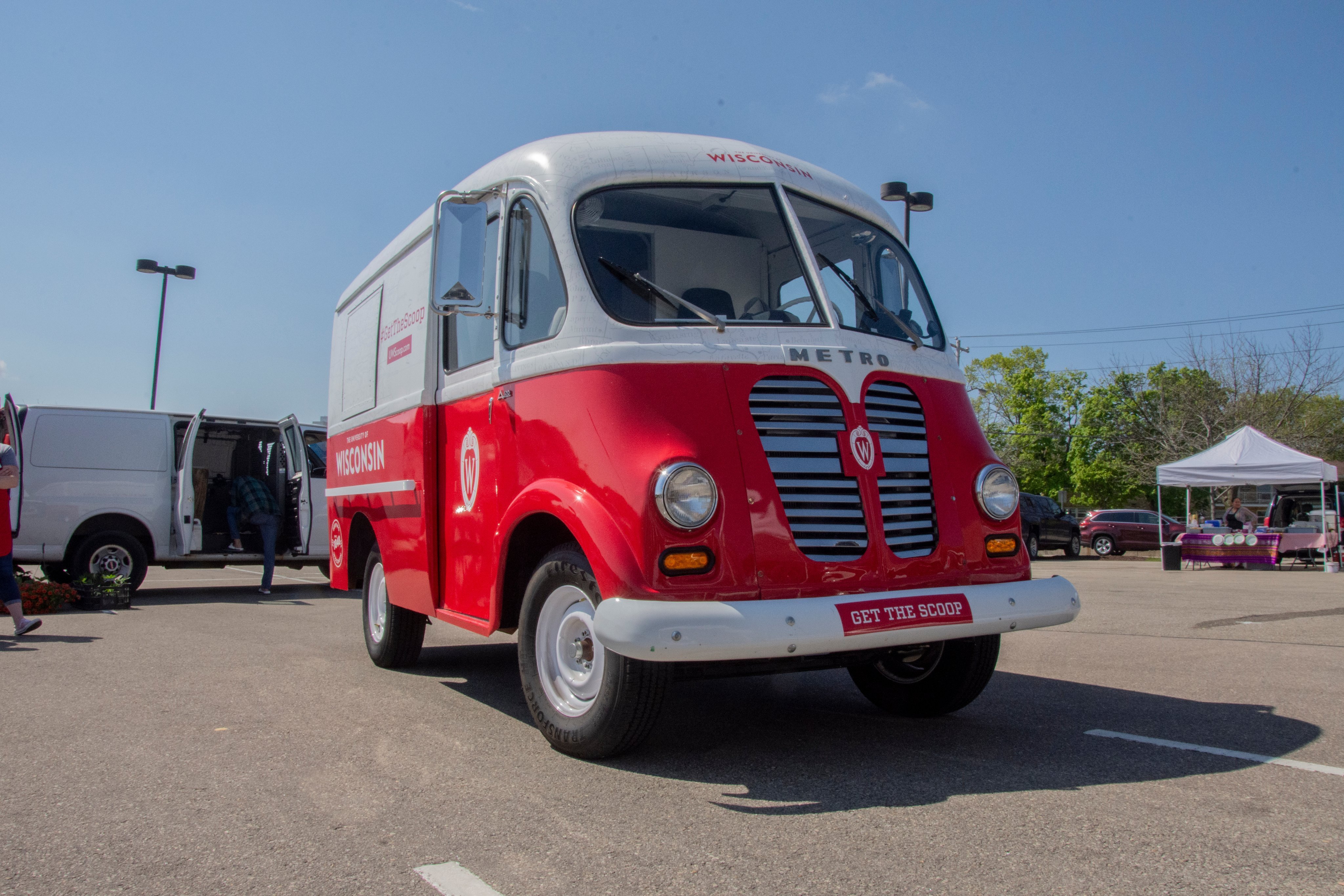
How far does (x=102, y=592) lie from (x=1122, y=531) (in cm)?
2610

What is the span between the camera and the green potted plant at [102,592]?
Answer: 11.0 metres

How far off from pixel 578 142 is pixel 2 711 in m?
4.23

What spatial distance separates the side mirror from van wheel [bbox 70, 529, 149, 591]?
8934 millimetres

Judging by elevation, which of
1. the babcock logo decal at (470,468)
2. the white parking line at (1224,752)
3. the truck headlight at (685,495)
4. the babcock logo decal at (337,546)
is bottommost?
the white parking line at (1224,752)

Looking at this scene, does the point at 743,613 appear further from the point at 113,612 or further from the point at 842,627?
the point at 113,612

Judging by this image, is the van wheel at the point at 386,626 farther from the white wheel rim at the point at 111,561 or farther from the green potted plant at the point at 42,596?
the white wheel rim at the point at 111,561

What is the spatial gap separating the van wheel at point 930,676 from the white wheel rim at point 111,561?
999 cm

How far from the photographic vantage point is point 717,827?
323cm

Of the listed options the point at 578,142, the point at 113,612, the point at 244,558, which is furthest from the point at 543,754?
the point at 244,558

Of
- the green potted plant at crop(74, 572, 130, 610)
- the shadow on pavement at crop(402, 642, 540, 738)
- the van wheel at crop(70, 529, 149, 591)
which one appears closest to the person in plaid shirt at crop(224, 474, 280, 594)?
the van wheel at crop(70, 529, 149, 591)

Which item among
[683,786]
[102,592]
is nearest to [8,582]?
[102,592]

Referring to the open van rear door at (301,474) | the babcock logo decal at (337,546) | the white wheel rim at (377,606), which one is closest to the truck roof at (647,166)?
the white wheel rim at (377,606)

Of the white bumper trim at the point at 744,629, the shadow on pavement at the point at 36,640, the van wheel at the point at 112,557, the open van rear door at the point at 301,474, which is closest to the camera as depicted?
the white bumper trim at the point at 744,629

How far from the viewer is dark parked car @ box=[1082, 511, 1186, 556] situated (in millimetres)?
28109
